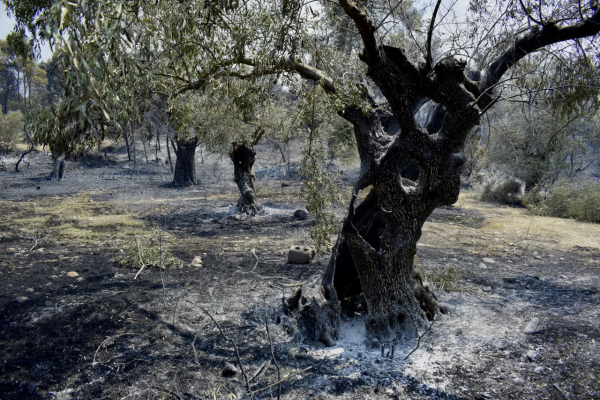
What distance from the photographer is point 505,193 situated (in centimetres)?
1861

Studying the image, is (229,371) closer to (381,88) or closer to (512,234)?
(381,88)

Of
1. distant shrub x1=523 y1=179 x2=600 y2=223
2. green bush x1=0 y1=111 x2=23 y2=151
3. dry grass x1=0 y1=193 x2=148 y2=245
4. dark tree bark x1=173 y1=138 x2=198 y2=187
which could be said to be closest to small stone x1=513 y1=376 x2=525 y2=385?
dry grass x1=0 y1=193 x2=148 y2=245

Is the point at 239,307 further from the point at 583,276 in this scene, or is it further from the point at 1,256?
the point at 583,276

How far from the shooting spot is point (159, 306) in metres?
5.85

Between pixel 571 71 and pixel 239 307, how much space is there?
16.7 ft

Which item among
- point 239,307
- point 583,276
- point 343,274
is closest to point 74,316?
point 239,307

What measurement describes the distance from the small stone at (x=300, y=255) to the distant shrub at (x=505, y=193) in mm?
13302

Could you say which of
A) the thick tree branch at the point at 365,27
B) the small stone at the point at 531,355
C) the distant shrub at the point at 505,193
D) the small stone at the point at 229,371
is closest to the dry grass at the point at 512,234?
the distant shrub at the point at 505,193

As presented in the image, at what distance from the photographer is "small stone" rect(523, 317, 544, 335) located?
17.3ft

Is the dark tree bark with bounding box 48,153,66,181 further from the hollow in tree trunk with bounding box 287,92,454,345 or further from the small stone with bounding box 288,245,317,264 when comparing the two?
the hollow in tree trunk with bounding box 287,92,454,345

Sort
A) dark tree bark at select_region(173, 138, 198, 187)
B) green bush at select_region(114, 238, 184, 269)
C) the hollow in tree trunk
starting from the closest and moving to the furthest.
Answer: the hollow in tree trunk, green bush at select_region(114, 238, 184, 269), dark tree bark at select_region(173, 138, 198, 187)

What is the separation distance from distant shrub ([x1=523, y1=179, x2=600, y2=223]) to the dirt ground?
A: 8.23 ft

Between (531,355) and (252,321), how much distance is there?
3202mm

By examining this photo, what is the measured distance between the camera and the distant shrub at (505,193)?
725 inches
